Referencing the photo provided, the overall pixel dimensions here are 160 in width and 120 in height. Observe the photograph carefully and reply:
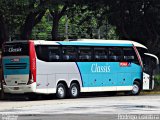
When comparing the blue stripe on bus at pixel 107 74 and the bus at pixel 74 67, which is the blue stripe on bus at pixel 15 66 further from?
the blue stripe on bus at pixel 107 74

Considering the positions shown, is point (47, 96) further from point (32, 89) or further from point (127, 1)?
point (127, 1)

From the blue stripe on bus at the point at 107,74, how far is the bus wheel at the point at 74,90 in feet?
1.76

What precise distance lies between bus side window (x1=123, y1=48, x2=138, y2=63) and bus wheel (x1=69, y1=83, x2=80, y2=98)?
13.5ft

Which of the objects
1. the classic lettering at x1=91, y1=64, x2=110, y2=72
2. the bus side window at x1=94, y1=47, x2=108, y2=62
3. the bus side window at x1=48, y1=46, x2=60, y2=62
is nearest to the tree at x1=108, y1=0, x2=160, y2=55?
the bus side window at x1=94, y1=47, x2=108, y2=62

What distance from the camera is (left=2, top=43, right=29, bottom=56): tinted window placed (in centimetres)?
2920

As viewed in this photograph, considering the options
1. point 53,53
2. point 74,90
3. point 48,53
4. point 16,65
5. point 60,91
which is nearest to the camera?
point 16,65

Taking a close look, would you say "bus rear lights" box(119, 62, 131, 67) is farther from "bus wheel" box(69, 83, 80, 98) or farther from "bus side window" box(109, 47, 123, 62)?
"bus wheel" box(69, 83, 80, 98)

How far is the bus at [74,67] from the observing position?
29297 mm

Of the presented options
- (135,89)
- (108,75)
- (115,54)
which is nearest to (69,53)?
(108,75)

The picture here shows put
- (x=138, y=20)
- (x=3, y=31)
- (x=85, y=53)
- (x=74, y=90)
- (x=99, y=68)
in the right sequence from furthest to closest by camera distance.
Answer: (x=138, y=20) < (x=3, y=31) < (x=99, y=68) < (x=85, y=53) < (x=74, y=90)

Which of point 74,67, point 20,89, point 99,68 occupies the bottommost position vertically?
point 20,89

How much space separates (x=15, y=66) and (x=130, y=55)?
828 centimetres

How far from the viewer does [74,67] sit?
1227 inches

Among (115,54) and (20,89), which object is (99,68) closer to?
(115,54)
